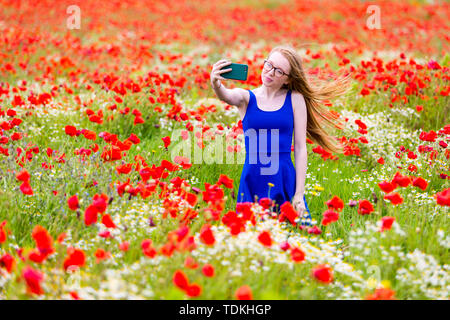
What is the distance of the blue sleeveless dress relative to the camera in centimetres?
376

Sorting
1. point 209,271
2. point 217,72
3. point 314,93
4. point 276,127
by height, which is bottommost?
point 209,271

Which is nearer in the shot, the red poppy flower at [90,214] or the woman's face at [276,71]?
the red poppy flower at [90,214]

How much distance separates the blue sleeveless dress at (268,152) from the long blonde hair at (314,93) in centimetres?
15

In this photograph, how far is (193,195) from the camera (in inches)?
114

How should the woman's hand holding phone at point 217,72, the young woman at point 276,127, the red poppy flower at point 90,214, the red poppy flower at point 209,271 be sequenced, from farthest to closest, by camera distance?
the young woman at point 276,127
the woman's hand holding phone at point 217,72
the red poppy flower at point 90,214
the red poppy flower at point 209,271

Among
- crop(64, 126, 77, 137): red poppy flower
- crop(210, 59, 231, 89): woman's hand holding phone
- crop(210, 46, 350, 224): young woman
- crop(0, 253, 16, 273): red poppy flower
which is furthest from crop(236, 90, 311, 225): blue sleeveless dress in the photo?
crop(0, 253, 16, 273): red poppy flower

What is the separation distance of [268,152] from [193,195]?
3.63 feet

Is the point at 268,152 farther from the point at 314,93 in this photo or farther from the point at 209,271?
the point at 209,271

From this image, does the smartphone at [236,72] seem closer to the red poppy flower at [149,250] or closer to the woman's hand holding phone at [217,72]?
Result: the woman's hand holding phone at [217,72]

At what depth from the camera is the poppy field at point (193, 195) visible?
2.46 meters

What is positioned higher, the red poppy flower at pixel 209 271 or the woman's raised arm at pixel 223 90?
the woman's raised arm at pixel 223 90

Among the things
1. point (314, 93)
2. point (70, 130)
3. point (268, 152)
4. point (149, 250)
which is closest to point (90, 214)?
point (149, 250)

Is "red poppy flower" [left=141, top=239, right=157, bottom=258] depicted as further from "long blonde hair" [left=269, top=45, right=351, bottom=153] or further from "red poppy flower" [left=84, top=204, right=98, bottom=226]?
"long blonde hair" [left=269, top=45, right=351, bottom=153]

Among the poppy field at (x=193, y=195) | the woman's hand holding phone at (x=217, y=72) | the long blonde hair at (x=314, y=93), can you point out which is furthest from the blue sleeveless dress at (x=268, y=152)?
the woman's hand holding phone at (x=217, y=72)
